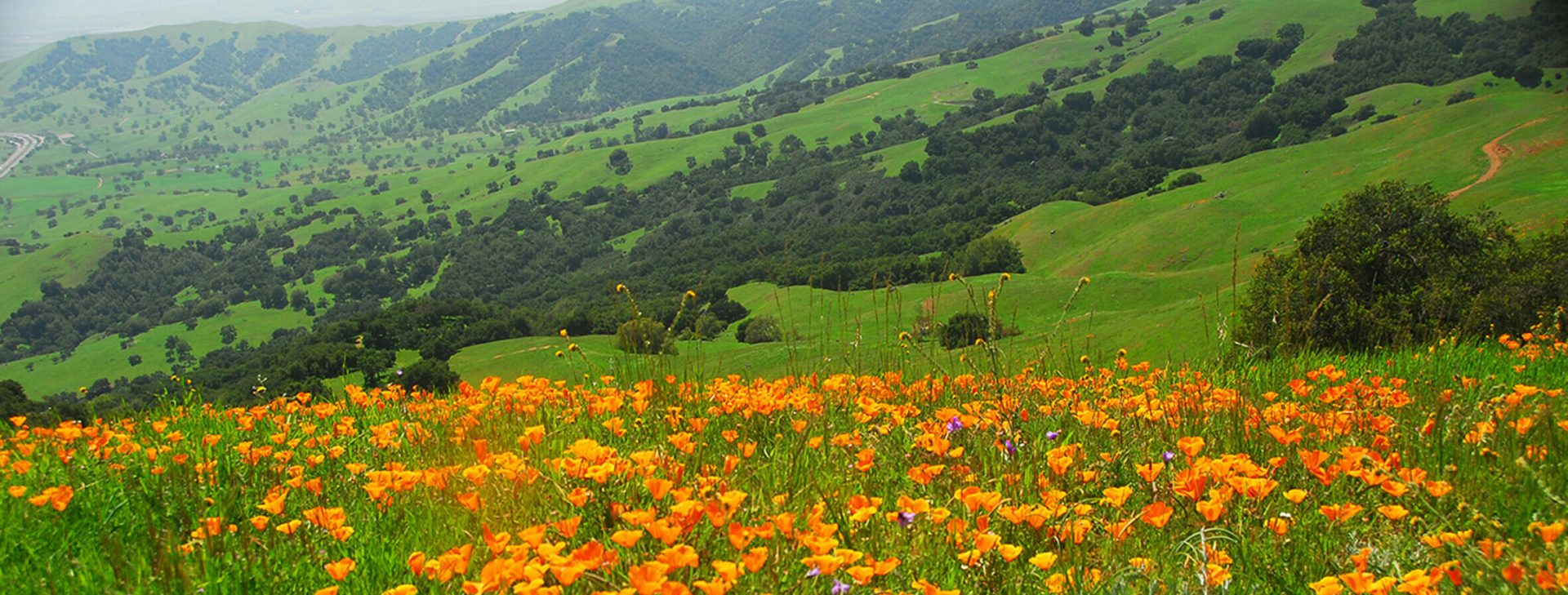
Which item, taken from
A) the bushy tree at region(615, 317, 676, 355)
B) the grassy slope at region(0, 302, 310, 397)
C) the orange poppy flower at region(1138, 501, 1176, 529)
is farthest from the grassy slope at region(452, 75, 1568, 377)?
the grassy slope at region(0, 302, 310, 397)

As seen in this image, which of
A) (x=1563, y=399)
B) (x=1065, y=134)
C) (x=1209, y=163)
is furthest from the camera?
(x=1065, y=134)

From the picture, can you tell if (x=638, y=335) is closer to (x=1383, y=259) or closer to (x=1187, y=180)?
(x=1383, y=259)

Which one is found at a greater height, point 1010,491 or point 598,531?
point 598,531

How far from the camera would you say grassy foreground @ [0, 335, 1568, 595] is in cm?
225

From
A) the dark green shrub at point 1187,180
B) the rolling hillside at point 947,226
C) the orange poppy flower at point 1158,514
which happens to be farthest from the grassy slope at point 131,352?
the orange poppy flower at point 1158,514

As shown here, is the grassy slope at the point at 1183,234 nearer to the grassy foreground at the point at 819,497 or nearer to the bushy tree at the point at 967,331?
the bushy tree at the point at 967,331

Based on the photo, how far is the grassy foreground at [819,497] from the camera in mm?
2254

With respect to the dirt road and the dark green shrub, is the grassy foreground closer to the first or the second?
the dirt road

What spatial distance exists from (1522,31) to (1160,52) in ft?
218

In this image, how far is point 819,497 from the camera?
10.5 feet

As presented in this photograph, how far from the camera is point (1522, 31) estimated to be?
142 metres

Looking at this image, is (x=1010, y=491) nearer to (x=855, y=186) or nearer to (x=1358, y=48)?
(x=855, y=186)

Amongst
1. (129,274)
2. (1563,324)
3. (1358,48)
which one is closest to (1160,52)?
(1358,48)

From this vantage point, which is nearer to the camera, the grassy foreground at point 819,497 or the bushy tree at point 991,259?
the grassy foreground at point 819,497
